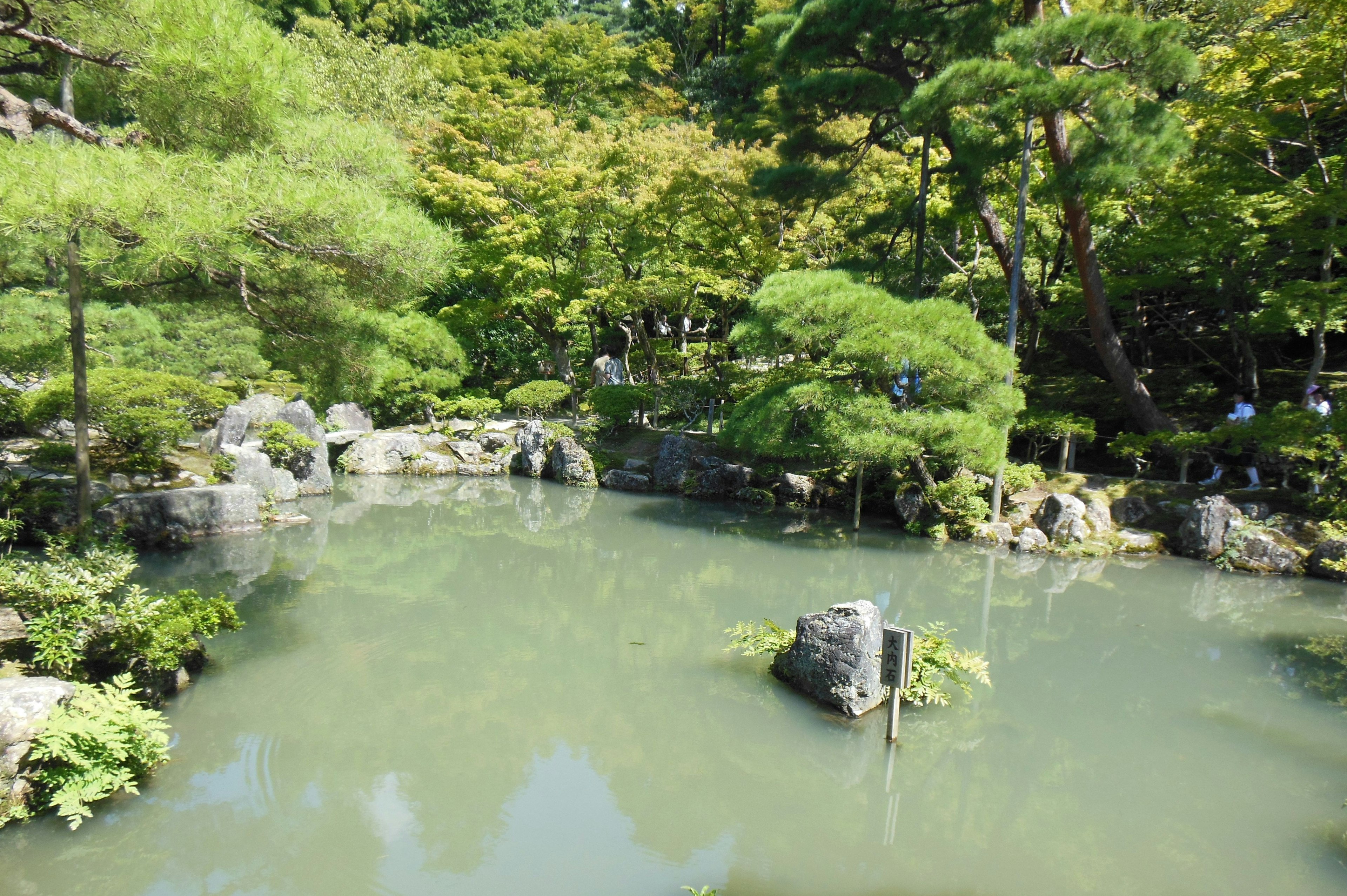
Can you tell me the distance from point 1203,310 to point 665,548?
382 inches

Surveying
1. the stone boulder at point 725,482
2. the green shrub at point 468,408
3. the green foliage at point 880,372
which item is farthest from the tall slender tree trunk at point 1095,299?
the green shrub at point 468,408

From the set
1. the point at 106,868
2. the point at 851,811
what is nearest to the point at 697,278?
the point at 851,811

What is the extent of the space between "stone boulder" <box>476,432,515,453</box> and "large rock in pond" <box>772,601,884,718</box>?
10154 mm

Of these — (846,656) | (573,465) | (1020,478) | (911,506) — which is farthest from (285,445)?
(1020,478)

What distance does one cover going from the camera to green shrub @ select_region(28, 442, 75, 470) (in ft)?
27.5

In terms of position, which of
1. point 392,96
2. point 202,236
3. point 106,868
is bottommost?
point 106,868

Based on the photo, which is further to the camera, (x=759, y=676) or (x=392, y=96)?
(x=392, y=96)

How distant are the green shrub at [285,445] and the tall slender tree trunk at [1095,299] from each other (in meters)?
10.4

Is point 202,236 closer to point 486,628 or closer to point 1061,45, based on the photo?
point 486,628

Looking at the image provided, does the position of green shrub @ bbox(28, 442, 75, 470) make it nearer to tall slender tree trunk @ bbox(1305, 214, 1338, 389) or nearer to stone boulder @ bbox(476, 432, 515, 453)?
stone boulder @ bbox(476, 432, 515, 453)

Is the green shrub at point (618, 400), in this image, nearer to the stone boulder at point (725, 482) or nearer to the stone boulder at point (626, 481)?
the stone boulder at point (626, 481)

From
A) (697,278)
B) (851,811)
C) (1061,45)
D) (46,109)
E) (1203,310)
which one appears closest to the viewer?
(851,811)

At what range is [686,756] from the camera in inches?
164

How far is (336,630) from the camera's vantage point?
585cm
